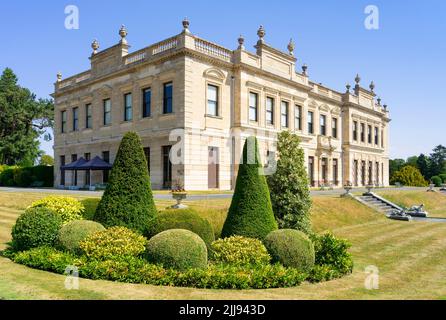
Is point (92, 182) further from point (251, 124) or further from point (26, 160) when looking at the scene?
point (26, 160)

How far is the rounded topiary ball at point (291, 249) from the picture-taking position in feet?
33.2

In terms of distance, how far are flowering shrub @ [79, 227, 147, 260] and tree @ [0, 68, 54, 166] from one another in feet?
183

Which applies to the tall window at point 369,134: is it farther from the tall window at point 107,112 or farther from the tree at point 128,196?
the tree at point 128,196

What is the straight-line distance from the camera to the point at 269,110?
1403 inches

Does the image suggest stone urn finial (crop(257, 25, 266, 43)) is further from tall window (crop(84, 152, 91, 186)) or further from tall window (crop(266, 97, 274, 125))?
tall window (crop(84, 152, 91, 186))

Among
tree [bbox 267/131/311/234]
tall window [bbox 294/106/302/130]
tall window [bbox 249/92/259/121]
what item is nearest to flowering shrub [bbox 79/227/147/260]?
tree [bbox 267/131/311/234]

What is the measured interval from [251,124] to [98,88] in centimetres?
1526

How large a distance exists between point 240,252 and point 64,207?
21.3ft

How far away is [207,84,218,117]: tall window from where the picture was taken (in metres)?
30.6

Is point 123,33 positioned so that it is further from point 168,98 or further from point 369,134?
point 369,134


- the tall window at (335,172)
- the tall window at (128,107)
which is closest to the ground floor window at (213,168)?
the tall window at (128,107)

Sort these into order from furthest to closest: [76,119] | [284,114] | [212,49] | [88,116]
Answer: [76,119]
[88,116]
[284,114]
[212,49]

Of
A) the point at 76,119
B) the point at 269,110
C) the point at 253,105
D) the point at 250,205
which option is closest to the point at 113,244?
the point at 250,205

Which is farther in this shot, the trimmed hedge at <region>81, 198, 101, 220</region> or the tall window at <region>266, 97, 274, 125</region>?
the tall window at <region>266, 97, 274, 125</region>
